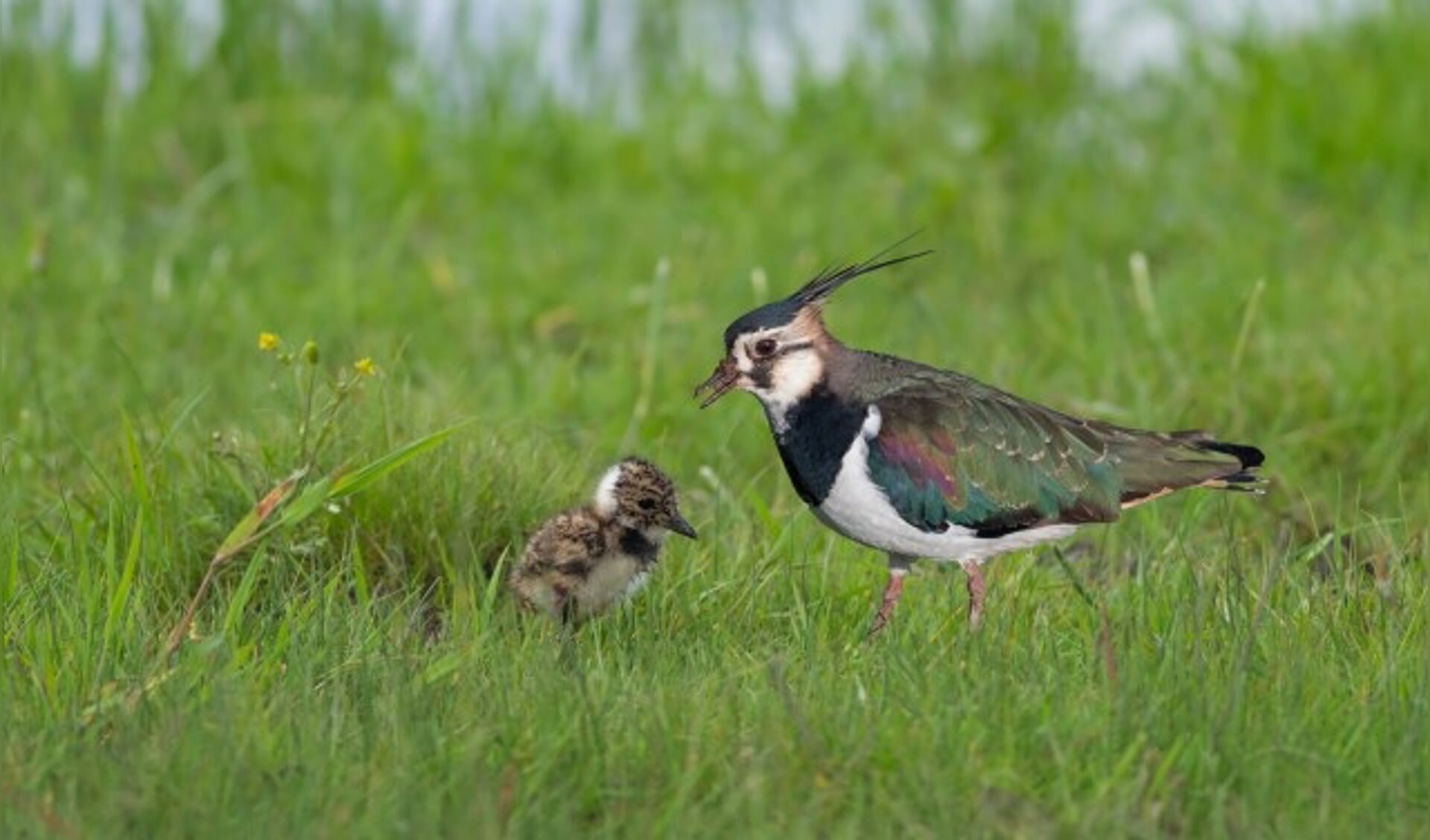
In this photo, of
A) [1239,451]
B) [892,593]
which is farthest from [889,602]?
[1239,451]

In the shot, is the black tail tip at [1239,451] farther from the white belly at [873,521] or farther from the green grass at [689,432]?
the white belly at [873,521]

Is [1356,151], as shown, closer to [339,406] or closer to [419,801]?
[339,406]

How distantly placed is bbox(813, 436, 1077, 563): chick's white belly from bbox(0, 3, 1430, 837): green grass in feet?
0.61

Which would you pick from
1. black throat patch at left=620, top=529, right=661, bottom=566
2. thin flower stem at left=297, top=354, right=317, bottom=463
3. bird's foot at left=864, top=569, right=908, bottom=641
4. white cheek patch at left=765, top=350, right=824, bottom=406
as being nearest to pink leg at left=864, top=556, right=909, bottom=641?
bird's foot at left=864, top=569, right=908, bottom=641

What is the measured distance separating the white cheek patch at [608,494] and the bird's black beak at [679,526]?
15 centimetres

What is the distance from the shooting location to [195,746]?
513 centimetres

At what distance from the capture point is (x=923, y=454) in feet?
20.9

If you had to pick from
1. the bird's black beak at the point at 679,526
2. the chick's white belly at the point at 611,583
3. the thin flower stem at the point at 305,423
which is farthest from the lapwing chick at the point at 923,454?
the thin flower stem at the point at 305,423

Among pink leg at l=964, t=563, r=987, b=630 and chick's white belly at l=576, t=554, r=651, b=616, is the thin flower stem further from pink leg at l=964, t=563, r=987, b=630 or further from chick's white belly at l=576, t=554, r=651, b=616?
pink leg at l=964, t=563, r=987, b=630

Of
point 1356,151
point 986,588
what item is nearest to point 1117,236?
point 1356,151

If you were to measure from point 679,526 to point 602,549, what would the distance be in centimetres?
25

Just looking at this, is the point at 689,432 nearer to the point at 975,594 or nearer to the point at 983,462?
the point at 983,462

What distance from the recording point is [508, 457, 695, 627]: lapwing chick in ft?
21.3

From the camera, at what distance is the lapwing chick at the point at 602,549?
6492 millimetres
